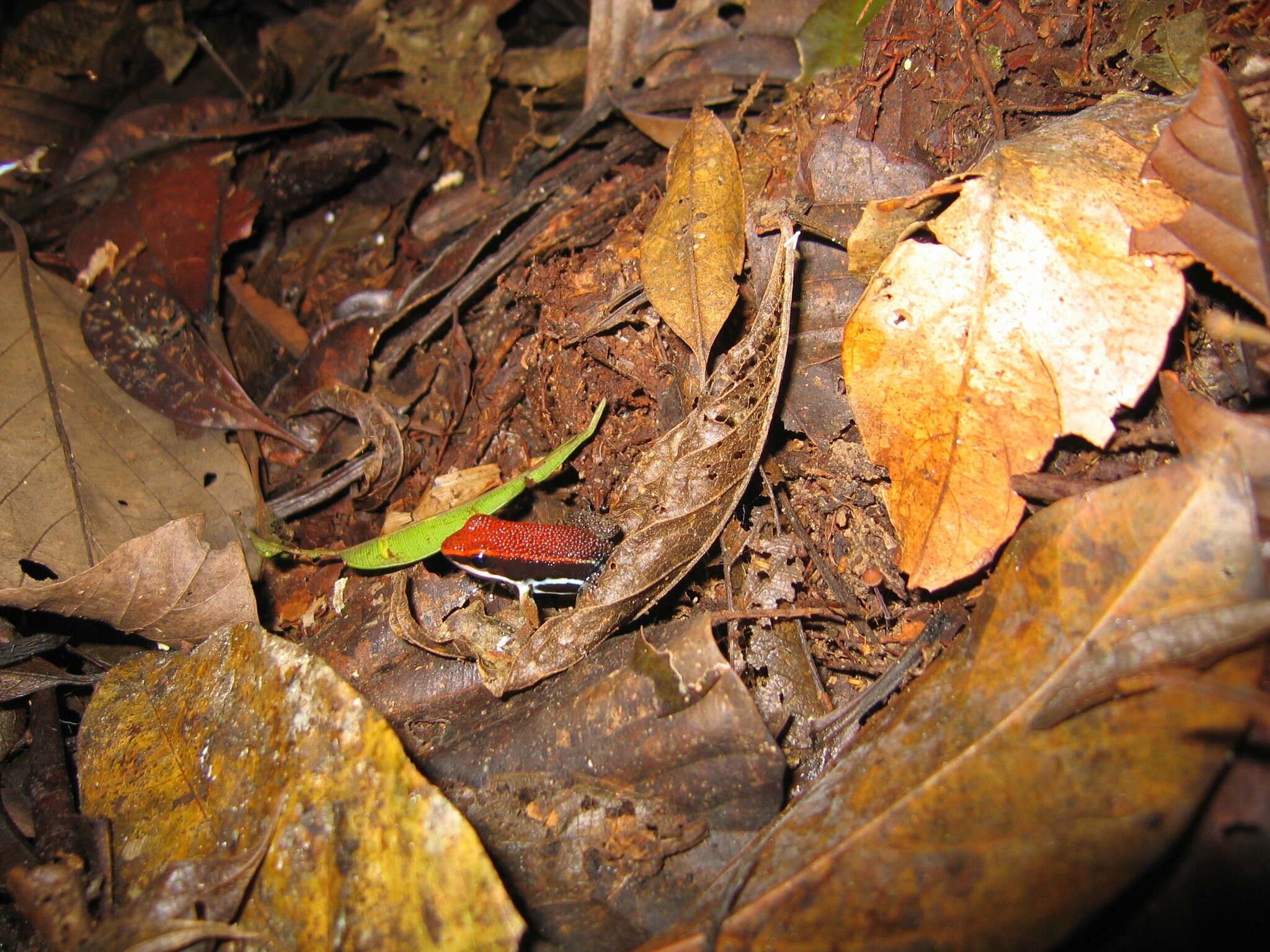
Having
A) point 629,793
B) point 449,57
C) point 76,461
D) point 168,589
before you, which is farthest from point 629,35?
point 629,793

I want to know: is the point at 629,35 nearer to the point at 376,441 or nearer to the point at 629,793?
the point at 376,441

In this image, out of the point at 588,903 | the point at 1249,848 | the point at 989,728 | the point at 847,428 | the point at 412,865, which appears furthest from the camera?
the point at 847,428

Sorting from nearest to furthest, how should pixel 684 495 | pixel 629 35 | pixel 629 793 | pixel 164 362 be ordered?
1. pixel 629 793
2. pixel 684 495
3. pixel 164 362
4. pixel 629 35

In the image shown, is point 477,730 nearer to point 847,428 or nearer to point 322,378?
point 847,428

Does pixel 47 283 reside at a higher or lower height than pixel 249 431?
higher

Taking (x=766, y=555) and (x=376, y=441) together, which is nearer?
(x=766, y=555)

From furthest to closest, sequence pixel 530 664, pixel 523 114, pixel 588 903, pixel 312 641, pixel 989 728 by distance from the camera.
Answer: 1. pixel 523 114
2. pixel 312 641
3. pixel 530 664
4. pixel 588 903
5. pixel 989 728

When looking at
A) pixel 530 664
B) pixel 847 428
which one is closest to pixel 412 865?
pixel 530 664
